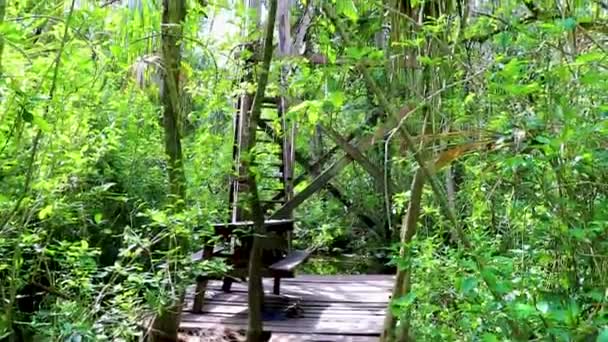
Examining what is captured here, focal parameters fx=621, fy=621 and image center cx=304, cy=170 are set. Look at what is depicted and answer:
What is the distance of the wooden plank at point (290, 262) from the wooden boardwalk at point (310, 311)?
400 mm

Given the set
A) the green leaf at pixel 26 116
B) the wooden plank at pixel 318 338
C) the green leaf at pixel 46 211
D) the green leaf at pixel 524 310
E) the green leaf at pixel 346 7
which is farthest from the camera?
the wooden plank at pixel 318 338

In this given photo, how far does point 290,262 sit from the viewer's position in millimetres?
5652

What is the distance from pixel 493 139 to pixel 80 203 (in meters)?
2.40

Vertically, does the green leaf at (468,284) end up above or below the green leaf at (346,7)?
below

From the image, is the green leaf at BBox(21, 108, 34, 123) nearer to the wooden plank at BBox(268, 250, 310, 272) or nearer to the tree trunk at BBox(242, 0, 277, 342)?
the tree trunk at BBox(242, 0, 277, 342)

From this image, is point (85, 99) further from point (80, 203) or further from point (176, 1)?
point (176, 1)

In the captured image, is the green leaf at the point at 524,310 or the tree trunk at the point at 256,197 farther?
the tree trunk at the point at 256,197

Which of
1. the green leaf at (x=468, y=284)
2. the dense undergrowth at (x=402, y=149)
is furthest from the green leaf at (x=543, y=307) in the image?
the green leaf at (x=468, y=284)

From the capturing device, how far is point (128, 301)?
3254 millimetres

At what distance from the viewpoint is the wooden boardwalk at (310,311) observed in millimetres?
5094

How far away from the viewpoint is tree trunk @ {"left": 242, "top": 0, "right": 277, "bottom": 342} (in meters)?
3.64

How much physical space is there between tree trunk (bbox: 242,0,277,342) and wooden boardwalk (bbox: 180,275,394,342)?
725mm

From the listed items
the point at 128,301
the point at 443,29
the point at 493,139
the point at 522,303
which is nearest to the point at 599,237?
the point at 522,303

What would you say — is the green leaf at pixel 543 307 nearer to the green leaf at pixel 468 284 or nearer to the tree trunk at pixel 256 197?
the green leaf at pixel 468 284
